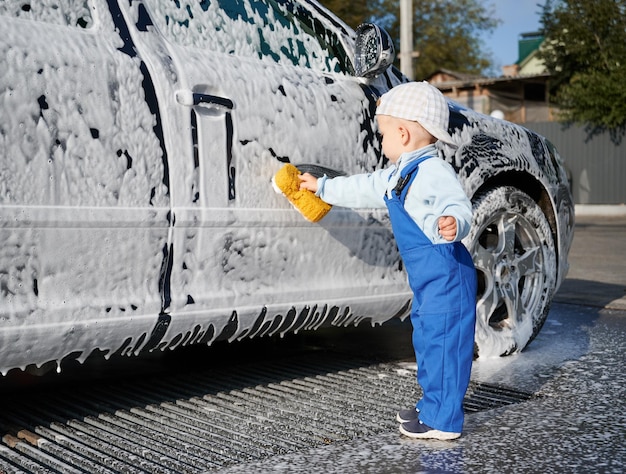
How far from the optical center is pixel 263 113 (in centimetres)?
296

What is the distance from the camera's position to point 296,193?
2.97 meters

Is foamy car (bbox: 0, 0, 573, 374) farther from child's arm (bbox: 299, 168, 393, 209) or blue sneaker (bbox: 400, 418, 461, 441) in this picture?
blue sneaker (bbox: 400, 418, 461, 441)

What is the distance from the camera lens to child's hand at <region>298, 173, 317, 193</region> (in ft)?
9.73

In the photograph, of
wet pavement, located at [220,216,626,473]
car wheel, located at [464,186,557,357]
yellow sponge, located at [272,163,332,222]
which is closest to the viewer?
wet pavement, located at [220,216,626,473]

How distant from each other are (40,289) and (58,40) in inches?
27.7

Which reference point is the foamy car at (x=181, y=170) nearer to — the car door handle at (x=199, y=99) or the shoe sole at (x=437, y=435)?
the car door handle at (x=199, y=99)

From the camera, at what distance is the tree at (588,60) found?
21.1 meters

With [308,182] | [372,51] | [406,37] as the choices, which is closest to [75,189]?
[308,182]

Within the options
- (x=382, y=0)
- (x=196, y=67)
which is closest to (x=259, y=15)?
(x=196, y=67)

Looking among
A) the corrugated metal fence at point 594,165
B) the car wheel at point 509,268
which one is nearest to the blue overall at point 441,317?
the car wheel at point 509,268

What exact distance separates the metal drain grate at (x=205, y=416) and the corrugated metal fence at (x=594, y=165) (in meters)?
17.9

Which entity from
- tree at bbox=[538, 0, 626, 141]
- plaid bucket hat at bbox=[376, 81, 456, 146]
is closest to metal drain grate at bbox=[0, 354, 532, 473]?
plaid bucket hat at bbox=[376, 81, 456, 146]

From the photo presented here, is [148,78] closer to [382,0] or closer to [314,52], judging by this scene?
[314,52]

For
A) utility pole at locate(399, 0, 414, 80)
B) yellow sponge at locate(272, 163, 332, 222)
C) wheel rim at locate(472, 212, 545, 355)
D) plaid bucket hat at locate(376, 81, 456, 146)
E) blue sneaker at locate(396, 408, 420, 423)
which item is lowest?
blue sneaker at locate(396, 408, 420, 423)
